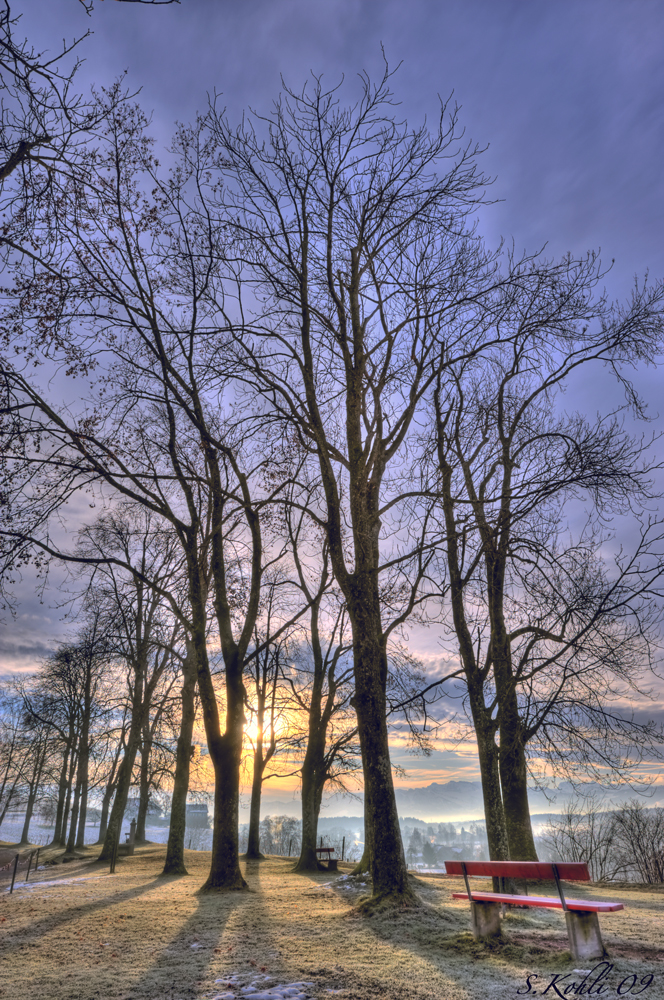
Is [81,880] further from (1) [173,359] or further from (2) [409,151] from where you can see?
(2) [409,151]

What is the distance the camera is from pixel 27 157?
5.32m

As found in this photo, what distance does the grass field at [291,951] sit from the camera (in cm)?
476

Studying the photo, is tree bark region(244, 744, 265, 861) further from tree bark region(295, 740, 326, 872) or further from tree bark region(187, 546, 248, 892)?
tree bark region(187, 546, 248, 892)

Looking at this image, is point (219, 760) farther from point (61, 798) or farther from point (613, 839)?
point (61, 798)

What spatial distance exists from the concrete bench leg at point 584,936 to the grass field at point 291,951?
125 mm

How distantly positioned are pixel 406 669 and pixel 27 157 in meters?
15.2

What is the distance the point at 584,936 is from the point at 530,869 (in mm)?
633

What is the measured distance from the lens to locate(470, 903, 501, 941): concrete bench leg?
5965 millimetres

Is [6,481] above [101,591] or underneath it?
underneath

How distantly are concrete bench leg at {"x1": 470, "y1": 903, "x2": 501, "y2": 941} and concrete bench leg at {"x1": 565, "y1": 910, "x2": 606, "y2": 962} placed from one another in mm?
982

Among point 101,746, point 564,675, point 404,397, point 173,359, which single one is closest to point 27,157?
point 173,359

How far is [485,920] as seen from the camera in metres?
6.01

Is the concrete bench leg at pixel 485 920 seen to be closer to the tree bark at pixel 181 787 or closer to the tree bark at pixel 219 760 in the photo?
the tree bark at pixel 219 760

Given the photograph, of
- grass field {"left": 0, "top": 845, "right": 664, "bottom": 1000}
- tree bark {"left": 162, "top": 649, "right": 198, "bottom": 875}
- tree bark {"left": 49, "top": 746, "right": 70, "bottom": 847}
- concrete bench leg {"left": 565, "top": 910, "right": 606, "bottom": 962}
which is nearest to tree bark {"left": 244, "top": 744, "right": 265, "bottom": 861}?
tree bark {"left": 162, "top": 649, "right": 198, "bottom": 875}
